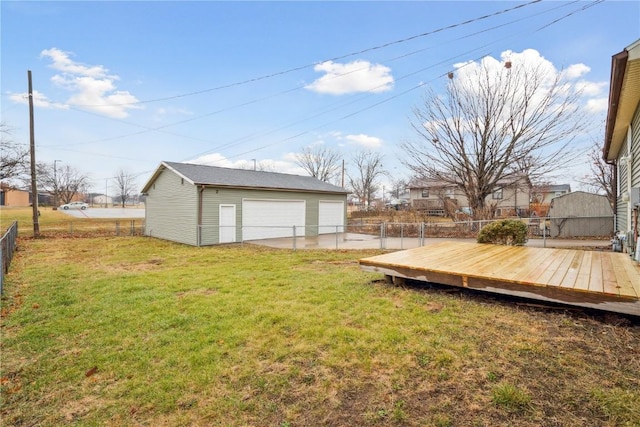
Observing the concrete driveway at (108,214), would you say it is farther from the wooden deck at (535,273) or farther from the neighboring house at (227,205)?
the wooden deck at (535,273)

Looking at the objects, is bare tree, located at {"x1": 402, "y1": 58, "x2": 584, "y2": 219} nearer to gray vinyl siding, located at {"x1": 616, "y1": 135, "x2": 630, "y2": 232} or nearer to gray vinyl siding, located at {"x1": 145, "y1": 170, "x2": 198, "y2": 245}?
gray vinyl siding, located at {"x1": 616, "y1": 135, "x2": 630, "y2": 232}

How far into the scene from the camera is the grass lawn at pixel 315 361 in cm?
199

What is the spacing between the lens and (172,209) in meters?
13.7

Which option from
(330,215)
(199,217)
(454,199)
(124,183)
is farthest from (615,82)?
(124,183)

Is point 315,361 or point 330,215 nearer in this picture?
point 315,361

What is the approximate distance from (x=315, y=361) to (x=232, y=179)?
11.8 meters

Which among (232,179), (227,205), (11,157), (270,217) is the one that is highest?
(11,157)

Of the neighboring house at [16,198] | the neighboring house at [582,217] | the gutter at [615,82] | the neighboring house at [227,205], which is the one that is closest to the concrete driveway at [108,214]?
the neighboring house at [227,205]

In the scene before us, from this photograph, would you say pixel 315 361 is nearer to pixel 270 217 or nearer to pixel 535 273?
pixel 535 273

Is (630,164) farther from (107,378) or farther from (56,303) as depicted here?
(56,303)

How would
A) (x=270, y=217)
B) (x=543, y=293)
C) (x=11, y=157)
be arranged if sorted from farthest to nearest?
(x=11, y=157) → (x=270, y=217) → (x=543, y=293)

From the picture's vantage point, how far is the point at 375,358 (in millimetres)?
2602

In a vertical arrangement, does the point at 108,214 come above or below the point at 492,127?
below

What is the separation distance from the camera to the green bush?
24.6ft
